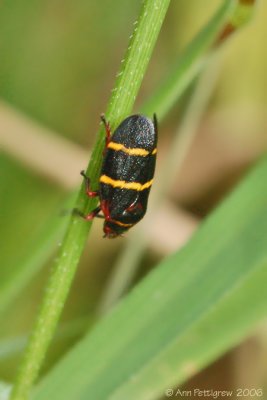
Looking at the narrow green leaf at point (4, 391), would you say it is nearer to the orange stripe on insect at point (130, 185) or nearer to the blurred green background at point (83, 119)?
the orange stripe on insect at point (130, 185)

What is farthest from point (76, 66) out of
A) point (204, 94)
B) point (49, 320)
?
point (49, 320)

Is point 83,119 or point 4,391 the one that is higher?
point 4,391

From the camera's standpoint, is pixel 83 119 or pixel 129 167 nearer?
pixel 129 167

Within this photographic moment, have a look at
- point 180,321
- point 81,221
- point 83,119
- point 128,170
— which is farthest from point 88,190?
point 83,119

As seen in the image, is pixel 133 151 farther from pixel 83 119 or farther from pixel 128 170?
pixel 83 119

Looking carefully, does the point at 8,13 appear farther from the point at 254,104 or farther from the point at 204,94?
the point at 254,104

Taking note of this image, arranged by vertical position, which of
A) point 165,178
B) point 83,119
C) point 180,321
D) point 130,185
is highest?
point 130,185
